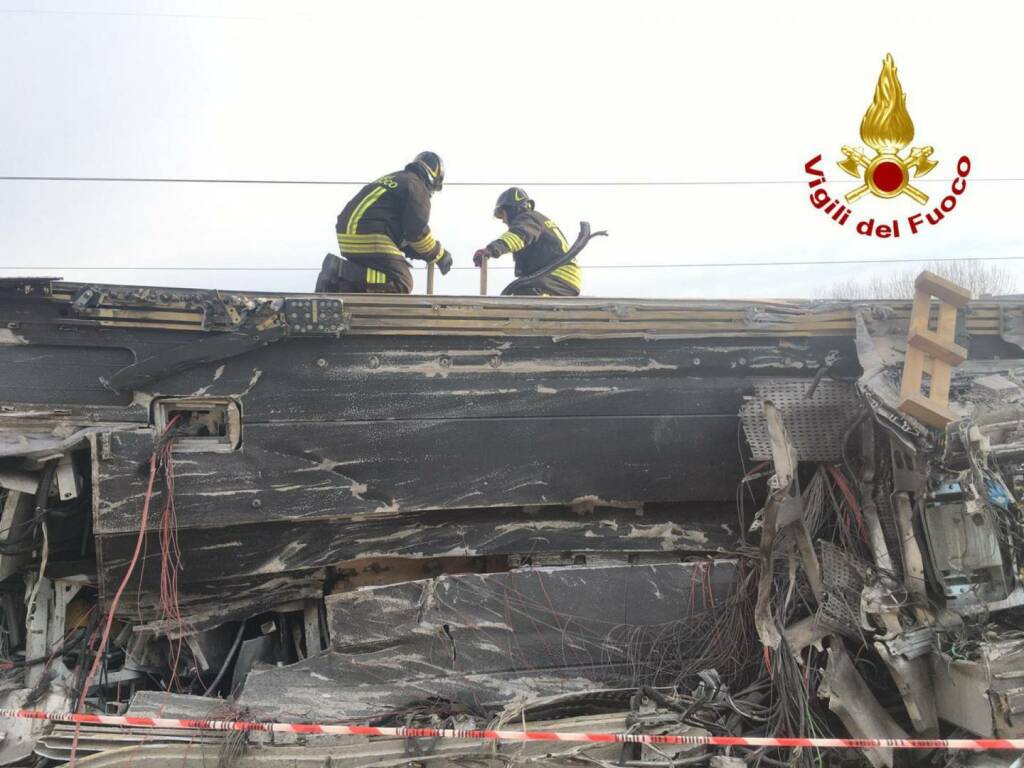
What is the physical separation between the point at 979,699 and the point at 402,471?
310cm

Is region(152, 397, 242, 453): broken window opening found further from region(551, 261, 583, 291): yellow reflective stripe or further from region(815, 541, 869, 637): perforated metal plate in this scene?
region(551, 261, 583, 291): yellow reflective stripe

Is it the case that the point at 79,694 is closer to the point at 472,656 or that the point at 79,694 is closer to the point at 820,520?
the point at 472,656

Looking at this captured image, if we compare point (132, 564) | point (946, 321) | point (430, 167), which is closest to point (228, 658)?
point (132, 564)

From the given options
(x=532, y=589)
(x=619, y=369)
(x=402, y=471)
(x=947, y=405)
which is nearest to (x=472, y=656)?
(x=532, y=589)

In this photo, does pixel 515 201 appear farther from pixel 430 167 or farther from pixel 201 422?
pixel 201 422

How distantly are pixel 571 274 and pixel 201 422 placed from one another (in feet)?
13.1

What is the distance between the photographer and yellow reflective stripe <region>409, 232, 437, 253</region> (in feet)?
19.9

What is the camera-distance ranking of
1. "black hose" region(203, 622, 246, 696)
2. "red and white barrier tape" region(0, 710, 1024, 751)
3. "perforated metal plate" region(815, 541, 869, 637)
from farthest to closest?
"black hose" region(203, 622, 246, 696) < "perforated metal plate" region(815, 541, 869, 637) < "red and white barrier tape" region(0, 710, 1024, 751)

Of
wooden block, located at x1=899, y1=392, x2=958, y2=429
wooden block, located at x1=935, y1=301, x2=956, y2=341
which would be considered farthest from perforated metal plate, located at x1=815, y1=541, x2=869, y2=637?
wooden block, located at x1=935, y1=301, x2=956, y2=341

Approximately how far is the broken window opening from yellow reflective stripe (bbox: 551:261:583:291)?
3.70 m

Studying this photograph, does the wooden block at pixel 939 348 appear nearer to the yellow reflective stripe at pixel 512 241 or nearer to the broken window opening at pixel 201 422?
the yellow reflective stripe at pixel 512 241

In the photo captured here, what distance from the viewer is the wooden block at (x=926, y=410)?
3.71 m

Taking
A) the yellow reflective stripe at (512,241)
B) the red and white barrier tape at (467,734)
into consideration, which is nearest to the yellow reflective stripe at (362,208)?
the yellow reflective stripe at (512,241)

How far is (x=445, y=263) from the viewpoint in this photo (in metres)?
6.51
